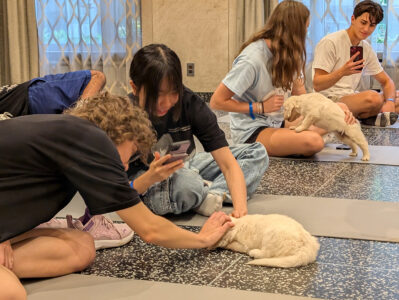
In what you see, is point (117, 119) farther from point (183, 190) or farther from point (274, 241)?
point (183, 190)

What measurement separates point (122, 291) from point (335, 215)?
0.94 metres

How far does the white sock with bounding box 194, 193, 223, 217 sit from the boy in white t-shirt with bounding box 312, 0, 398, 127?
1778 millimetres

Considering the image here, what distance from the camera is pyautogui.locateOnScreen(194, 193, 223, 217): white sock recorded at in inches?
84.1

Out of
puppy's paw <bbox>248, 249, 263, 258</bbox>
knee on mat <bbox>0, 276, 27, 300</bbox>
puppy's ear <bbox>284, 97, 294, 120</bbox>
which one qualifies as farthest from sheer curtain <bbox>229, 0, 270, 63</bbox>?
knee on mat <bbox>0, 276, 27, 300</bbox>

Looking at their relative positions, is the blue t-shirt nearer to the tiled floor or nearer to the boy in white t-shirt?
the boy in white t-shirt

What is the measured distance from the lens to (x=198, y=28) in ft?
18.5

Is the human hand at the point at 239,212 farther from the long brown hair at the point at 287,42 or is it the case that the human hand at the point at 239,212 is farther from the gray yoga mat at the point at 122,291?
the long brown hair at the point at 287,42

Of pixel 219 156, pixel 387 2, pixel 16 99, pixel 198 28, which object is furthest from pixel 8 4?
pixel 219 156

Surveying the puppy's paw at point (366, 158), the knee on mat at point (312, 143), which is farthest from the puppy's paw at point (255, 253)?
the puppy's paw at point (366, 158)

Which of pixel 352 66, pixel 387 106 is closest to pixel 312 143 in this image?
pixel 352 66

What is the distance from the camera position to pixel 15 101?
2230mm

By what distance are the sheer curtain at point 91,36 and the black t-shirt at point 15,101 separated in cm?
368

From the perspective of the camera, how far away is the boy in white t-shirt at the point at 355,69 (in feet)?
12.5

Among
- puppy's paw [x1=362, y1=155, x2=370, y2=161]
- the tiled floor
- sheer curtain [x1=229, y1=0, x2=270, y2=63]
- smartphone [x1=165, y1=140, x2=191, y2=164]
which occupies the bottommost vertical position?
puppy's paw [x1=362, y1=155, x2=370, y2=161]
